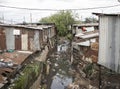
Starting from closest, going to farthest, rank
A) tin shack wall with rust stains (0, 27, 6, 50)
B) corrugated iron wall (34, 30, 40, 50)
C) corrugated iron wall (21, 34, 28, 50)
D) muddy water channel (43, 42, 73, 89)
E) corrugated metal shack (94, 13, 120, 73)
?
corrugated metal shack (94, 13, 120, 73) → muddy water channel (43, 42, 73, 89) → tin shack wall with rust stains (0, 27, 6, 50) → corrugated iron wall (21, 34, 28, 50) → corrugated iron wall (34, 30, 40, 50)

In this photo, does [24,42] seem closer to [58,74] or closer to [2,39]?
[2,39]

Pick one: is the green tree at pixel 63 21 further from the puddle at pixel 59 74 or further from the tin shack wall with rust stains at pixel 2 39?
the tin shack wall with rust stains at pixel 2 39

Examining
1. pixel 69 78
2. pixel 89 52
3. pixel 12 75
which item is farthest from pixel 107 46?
pixel 69 78

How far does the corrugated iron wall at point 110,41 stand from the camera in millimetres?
9359

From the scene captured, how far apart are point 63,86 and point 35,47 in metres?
6.03

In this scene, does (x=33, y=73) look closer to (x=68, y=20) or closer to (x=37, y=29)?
(x=37, y=29)

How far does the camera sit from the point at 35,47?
19.8 meters

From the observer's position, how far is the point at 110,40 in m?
9.73

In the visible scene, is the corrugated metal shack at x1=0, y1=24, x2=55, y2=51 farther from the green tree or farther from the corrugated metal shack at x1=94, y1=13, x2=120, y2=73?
the green tree

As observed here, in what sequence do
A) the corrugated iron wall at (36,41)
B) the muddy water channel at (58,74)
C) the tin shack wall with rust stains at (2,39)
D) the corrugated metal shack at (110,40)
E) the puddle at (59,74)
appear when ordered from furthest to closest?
1. the corrugated iron wall at (36,41)
2. the tin shack wall with rust stains at (2,39)
3. the puddle at (59,74)
4. the muddy water channel at (58,74)
5. the corrugated metal shack at (110,40)

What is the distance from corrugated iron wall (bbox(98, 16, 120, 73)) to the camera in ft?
30.7

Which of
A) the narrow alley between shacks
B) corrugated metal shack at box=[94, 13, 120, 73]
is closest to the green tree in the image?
the narrow alley between shacks

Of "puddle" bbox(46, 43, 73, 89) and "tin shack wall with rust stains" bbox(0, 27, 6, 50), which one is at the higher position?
"tin shack wall with rust stains" bbox(0, 27, 6, 50)

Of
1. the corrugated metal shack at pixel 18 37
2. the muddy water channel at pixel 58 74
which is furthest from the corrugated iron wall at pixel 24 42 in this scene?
the muddy water channel at pixel 58 74
